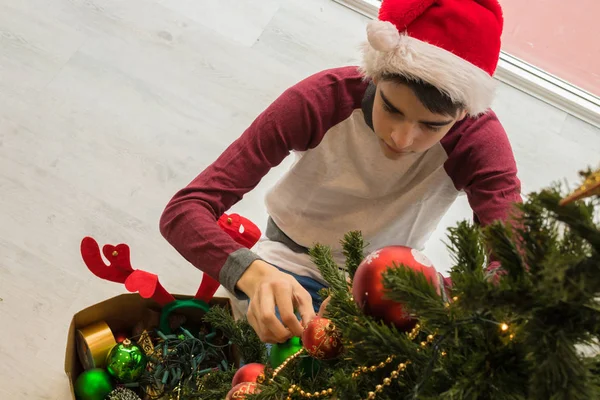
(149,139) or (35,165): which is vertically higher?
(149,139)

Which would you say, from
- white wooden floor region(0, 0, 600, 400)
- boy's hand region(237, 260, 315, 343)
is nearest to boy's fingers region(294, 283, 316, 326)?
boy's hand region(237, 260, 315, 343)


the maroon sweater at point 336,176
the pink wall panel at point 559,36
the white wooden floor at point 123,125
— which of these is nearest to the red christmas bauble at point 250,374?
the maroon sweater at point 336,176

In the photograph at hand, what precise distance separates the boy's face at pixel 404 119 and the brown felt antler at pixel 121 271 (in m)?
0.43

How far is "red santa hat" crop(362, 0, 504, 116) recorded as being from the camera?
2.37ft

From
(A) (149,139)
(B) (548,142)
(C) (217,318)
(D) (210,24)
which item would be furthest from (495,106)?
(C) (217,318)

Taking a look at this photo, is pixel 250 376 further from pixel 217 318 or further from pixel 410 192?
pixel 410 192

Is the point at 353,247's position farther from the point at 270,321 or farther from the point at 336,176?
the point at 336,176

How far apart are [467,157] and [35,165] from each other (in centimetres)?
104

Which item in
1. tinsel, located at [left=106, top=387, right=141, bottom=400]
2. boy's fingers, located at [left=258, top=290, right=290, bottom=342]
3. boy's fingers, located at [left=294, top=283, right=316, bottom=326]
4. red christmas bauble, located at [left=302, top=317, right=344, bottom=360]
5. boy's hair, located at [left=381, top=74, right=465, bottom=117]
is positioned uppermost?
boy's hair, located at [left=381, top=74, right=465, bottom=117]

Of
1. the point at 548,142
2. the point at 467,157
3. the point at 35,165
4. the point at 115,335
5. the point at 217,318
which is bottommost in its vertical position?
the point at 35,165

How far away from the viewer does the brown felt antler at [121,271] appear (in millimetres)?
953

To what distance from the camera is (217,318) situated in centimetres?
91

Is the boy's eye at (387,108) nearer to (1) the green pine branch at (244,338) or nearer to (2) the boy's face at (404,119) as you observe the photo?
(2) the boy's face at (404,119)

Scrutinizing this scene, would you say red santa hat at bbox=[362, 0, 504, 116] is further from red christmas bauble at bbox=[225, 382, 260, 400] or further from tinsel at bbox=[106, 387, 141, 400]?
tinsel at bbox=[106, 387, 141, 400]
